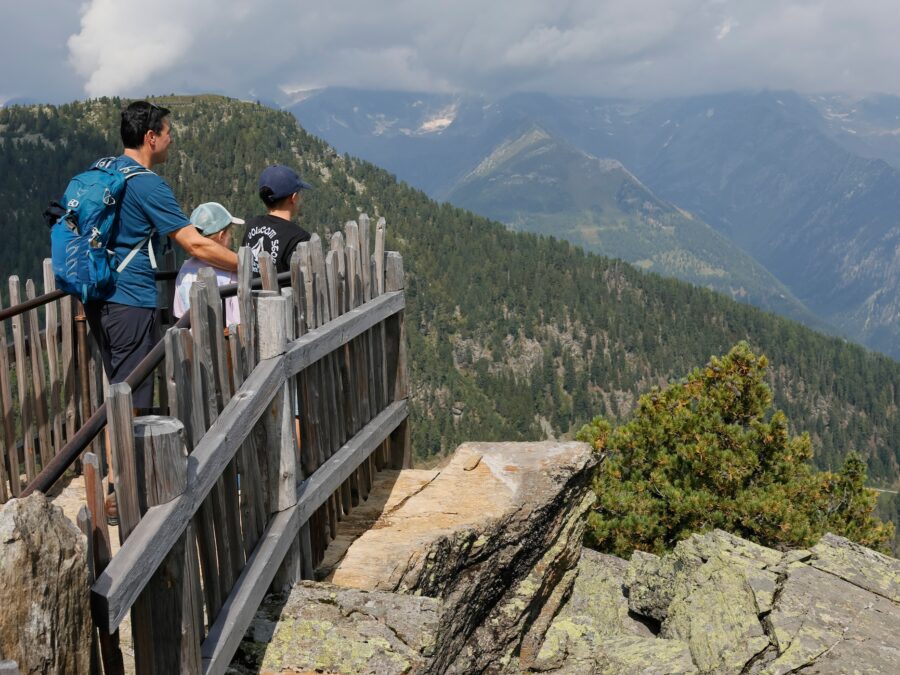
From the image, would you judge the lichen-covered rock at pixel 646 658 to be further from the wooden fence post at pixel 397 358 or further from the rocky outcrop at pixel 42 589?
the rocky outcrop at pixel 42 589

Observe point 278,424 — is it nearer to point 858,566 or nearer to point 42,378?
point 42,378

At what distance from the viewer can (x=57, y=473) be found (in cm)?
358

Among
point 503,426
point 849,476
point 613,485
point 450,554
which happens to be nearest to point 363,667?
→ point 450,554

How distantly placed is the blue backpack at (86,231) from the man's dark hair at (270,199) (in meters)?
1.37

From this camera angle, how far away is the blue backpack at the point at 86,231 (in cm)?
639

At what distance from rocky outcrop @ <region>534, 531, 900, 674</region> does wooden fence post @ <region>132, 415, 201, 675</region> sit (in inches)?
209

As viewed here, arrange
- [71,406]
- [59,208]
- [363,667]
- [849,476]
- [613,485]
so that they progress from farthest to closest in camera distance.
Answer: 1. [849,476]
2. [613,485]
3. [71,406]
4. [59,208]
5. [363,667]

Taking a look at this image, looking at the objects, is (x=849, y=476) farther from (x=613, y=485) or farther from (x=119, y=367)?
(x=119, y=367)

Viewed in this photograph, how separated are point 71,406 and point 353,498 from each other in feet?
9.02

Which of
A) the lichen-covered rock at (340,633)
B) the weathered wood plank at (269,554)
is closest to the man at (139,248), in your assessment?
the weathered wood plank at (269,554)

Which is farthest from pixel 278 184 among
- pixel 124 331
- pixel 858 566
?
pixel 858 566

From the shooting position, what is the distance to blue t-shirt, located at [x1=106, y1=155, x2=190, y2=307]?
6.55m

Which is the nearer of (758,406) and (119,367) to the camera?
(119,367)

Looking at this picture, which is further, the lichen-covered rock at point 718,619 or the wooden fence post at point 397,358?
the lichen-covered rock at point 718,619
